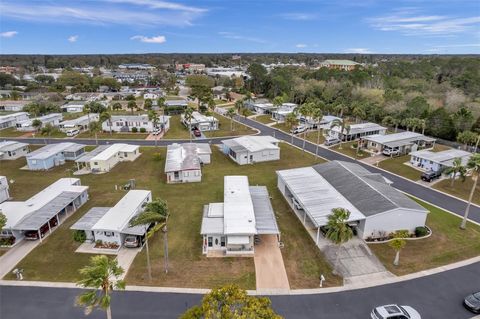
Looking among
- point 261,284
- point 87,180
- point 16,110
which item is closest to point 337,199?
point 261,284

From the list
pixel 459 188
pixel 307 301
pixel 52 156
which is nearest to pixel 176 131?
pixel 52 156

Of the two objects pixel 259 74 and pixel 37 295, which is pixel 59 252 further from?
pixel 259 74

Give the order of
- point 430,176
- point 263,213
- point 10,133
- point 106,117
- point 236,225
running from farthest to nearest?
1. point 10,133
2. point 106,117
3. point 430,176
4. point 263,213
5. point 236,225

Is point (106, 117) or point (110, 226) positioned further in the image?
point (106, 117)

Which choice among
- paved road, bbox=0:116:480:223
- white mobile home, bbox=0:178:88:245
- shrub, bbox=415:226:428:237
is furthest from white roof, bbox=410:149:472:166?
white mobile home, bbox=0:178:88:245

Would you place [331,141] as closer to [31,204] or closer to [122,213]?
[122,213]

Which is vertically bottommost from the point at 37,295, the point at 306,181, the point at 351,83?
the point at 37,295
